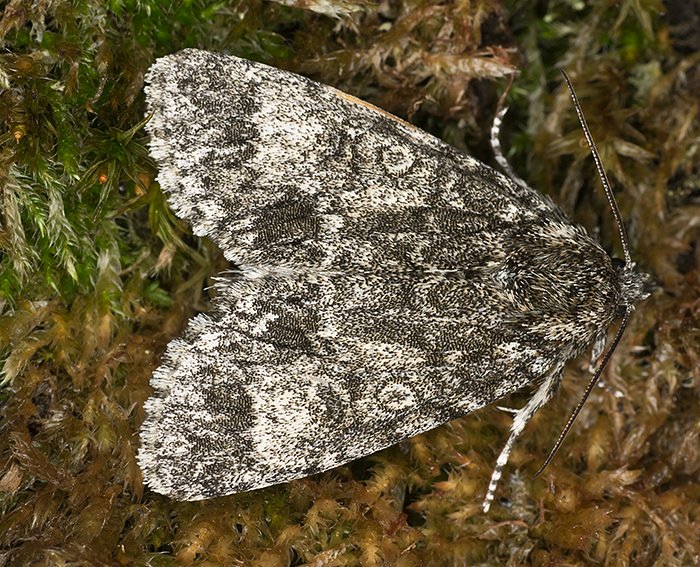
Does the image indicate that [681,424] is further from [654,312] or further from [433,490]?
[433,490]

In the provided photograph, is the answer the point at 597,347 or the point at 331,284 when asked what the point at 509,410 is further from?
Result: the point at 331,284

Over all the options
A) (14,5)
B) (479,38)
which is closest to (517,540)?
(479,38)

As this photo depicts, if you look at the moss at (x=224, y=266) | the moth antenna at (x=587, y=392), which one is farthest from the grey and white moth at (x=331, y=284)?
the moss at (x=224, y=266)

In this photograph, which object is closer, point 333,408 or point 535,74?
point 333,408

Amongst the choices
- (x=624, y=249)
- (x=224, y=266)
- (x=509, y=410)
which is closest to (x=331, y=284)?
(x=224, y=266)

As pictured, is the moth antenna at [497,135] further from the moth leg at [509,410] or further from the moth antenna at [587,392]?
the moth leg at [509,410]

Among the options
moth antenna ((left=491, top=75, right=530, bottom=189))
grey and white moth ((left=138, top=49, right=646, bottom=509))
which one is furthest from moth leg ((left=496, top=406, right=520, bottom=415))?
moth antenna ((left=491, top=75, right=530, bottom=189))
